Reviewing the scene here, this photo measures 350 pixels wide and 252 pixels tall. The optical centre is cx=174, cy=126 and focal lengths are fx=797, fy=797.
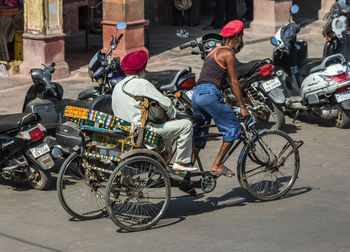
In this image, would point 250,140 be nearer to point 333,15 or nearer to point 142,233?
point 142,233

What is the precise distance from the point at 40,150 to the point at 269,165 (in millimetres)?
2376

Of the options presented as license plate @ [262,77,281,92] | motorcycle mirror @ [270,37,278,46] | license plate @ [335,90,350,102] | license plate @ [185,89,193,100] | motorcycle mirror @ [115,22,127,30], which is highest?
motorcycle mirror @ [115,22,127,30]

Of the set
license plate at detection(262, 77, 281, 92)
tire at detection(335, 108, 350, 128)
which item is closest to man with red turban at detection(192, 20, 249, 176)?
license plate at detection(262, 77, 281, 92)

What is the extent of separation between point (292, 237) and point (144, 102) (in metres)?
1.75

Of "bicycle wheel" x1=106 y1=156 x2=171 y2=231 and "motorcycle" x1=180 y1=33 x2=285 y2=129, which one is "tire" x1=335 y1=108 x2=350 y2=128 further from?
"bicycle wheel" x1=106 y1=156 x2=171 y2=231

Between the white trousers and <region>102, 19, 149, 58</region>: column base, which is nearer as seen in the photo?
the white trousers

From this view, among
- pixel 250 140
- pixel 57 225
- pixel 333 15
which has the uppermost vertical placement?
pixel 333 15

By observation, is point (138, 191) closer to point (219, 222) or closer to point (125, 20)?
point (219, 222)

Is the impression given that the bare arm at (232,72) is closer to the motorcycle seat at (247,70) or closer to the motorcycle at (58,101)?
the motorcycle at (58,101)

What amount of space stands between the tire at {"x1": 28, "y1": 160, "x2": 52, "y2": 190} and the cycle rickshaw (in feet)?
2.35

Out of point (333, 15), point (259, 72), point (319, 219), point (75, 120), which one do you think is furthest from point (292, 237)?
point (333, 15)

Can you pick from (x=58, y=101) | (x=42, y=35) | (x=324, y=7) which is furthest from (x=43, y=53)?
(x=324, y=7)

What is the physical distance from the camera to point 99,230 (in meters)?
7.05

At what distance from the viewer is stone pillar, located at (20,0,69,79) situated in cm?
1440
